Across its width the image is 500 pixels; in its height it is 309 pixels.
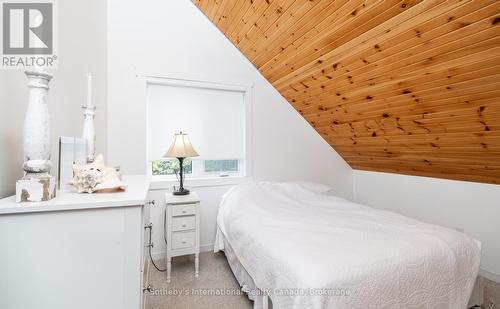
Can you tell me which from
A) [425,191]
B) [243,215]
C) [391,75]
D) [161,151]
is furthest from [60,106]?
[425,191]

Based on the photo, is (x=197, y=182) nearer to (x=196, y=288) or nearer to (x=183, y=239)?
(x=183, y=239)

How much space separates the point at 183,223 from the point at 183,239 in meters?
0.14

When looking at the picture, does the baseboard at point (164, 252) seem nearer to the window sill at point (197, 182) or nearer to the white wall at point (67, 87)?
the window sill at point (197, 182)

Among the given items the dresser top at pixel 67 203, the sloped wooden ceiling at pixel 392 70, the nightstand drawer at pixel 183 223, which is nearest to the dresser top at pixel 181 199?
the nightstand drawer at pixel 183 223

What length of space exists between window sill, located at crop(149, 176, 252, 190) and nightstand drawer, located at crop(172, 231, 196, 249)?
1.79 ft

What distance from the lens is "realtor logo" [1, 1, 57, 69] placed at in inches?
36.3

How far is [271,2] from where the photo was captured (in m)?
1.92

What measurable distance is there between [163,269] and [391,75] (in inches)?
102

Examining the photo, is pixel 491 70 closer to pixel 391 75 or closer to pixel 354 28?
pixel 391 75

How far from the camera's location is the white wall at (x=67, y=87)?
866 mm

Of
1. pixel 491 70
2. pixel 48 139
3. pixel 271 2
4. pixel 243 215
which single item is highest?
pixel 271 2

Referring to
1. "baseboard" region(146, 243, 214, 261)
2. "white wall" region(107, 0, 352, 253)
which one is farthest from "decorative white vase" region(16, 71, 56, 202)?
"baseboard" region(146, 243, 214, 261)

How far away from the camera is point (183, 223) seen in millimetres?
2119

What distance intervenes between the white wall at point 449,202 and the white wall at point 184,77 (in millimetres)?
982
